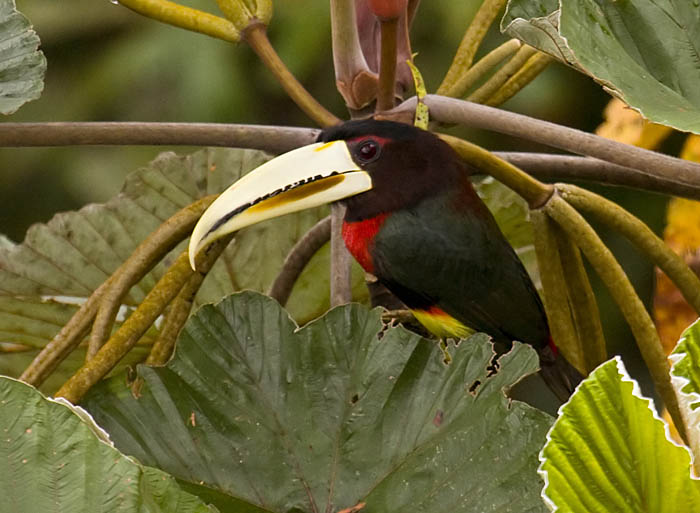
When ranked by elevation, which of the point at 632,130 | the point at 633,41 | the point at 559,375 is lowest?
the point at 559,375

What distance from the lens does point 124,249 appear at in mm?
1014

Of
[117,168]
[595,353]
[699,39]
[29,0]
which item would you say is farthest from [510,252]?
[29,0]

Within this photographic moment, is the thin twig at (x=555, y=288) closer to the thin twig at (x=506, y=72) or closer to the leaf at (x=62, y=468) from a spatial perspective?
the thin twig at (x=506, y=72)

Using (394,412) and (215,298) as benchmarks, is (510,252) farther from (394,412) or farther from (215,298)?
(394,412)

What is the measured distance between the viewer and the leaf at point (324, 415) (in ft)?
1.90

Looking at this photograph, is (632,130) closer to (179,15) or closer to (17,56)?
(179,15)

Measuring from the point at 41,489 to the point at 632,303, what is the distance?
0.43 m

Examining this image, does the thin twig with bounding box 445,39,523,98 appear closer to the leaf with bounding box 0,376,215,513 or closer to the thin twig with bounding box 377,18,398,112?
the thin twig with bounding box 377,18,398,112

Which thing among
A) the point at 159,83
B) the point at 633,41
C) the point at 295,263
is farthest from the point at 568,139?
the point at 159,83

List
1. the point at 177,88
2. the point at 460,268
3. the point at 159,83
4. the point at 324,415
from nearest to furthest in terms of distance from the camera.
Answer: the point at 324,415 → the point at 460,268 → the point at 177,88 → the point at 159,83

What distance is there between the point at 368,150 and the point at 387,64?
0.16 m

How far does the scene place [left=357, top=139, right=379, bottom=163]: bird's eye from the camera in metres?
0.92

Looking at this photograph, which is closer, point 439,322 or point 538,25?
point 538,25

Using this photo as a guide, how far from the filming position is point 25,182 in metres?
3.12
